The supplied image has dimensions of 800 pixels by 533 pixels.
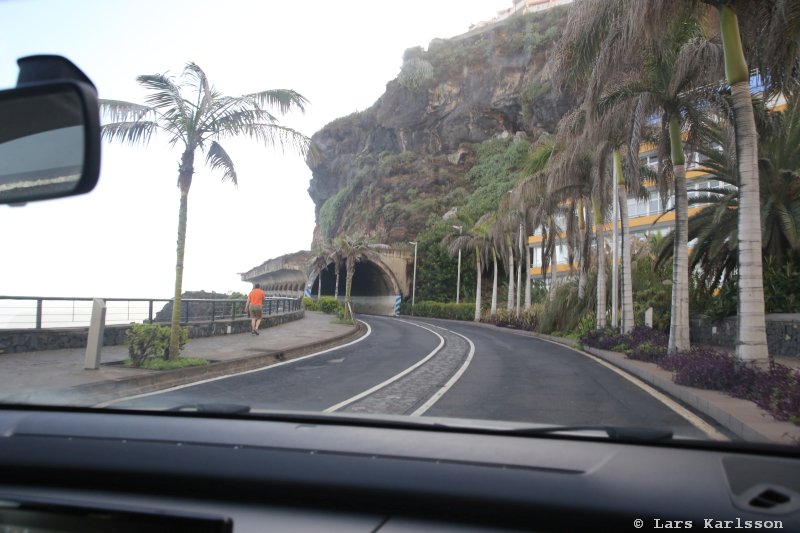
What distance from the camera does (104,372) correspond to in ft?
35.2

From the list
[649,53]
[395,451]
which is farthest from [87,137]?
[649,53]

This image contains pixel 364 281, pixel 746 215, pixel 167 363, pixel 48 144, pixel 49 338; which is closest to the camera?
pixel 48 144

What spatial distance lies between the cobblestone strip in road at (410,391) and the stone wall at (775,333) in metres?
7.60

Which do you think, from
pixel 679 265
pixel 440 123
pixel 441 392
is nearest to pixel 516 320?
pixel 679 265

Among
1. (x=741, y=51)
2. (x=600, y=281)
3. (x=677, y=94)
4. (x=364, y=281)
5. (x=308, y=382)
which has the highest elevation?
(x=677, y=94)

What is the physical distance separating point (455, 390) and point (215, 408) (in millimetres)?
5758

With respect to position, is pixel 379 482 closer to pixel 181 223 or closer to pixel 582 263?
pixel 181 223

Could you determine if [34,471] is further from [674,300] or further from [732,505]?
[674,300]

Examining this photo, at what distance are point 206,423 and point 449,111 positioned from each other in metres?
82.1

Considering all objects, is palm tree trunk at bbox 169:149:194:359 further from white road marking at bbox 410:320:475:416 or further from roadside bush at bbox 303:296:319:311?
roadside bush at bbox 303:296:319:311

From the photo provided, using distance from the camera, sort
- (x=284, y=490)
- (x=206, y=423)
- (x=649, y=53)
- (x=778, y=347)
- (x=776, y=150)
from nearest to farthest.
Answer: (x=284, y=490) → (x=206, y=423) → (x=649, y=53) → (x=778, y=347) → (x=776, y=150)

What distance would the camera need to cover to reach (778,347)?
1738cm

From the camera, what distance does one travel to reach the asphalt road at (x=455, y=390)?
6.40 m

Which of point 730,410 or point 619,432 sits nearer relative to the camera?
point 619,432
